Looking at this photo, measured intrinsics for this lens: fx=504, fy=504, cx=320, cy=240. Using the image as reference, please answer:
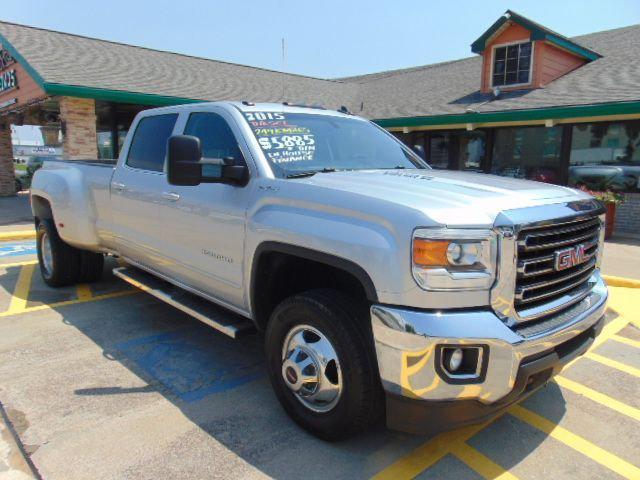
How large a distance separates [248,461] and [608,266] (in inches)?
269

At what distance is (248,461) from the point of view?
2.69 metres

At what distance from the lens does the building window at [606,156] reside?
11477 mm

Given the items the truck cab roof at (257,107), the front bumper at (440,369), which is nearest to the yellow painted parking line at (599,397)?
the front bumper at (440,369)

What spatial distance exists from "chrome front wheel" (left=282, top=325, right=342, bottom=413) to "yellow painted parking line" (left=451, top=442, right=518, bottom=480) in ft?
2.55

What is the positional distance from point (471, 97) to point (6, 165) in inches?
661

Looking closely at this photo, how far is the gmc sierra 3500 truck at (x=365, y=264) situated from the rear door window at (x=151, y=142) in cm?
5

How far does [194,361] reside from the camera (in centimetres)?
394

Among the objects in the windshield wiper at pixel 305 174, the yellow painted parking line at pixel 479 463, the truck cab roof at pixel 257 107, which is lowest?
the yellow painted parking line at pixel 479 463

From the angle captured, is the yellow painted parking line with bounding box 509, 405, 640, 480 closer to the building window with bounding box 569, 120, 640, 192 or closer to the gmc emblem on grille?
the gmc emblem on grille

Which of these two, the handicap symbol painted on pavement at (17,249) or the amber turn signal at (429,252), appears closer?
the amber turn signal at (429,252)

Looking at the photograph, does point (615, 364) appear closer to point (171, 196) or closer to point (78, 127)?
point (171, 196)

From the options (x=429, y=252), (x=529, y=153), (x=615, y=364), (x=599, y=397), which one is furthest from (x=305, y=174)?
(x=529, y=153)

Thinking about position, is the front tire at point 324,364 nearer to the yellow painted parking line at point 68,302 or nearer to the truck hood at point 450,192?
the truck hood at point 450,192

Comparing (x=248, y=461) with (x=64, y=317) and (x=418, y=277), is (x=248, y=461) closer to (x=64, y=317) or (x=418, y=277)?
(x=418, y=277)
